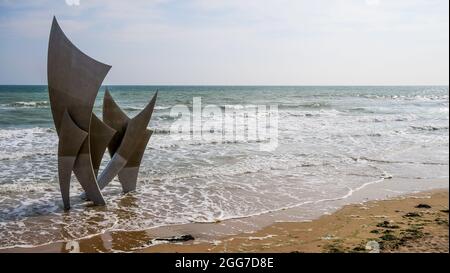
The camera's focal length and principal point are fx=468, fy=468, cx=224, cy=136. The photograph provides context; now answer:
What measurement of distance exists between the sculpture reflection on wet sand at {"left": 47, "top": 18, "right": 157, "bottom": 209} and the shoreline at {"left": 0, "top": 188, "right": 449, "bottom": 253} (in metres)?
1.61

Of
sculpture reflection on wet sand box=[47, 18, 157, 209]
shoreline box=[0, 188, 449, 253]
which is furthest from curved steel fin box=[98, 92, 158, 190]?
shoreline box=[0, 188, 449, 253]

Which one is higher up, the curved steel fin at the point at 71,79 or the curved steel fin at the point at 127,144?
the curved steel fin at the point at 71,79

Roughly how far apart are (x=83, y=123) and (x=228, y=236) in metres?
3.18

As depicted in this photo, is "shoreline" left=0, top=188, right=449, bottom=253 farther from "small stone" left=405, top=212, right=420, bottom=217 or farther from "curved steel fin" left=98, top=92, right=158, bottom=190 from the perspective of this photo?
"curved steel fin" left=98, top=92, right=158, bottom=190

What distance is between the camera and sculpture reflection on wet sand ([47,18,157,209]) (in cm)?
771

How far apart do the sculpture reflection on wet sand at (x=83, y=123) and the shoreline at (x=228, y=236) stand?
1610mm

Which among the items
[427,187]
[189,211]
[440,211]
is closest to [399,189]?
[427,187]

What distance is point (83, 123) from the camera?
811 centimetres

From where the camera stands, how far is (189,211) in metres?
8.70

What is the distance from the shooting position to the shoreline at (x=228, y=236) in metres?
6.75

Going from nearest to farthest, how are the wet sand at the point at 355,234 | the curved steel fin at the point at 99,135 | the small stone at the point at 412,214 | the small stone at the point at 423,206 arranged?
the wet sand at the point at 355,234 < the small stone at the point at 412,214 < the curved steel fin at the point at 99,135 < the small stone at the point at 423,206

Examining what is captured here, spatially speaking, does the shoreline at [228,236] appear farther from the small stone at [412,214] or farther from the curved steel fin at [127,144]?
the curved steel fin at [127,144]

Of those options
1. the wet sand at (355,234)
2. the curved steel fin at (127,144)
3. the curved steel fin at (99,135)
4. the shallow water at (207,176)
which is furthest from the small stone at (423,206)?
the curved steel fin at (99,135)

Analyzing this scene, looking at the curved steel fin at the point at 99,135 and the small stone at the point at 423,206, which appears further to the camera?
the small stone at the point at 423,206
